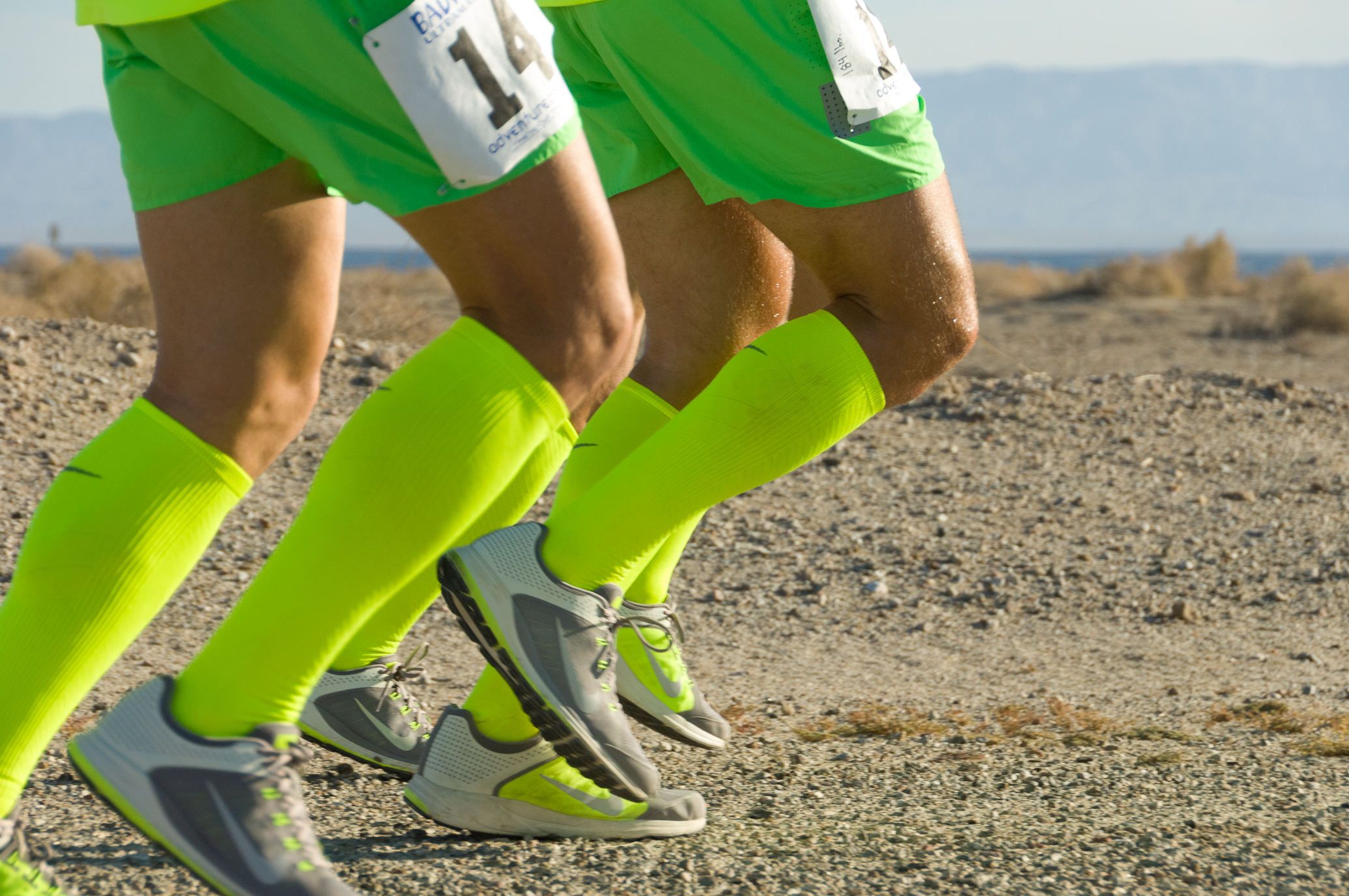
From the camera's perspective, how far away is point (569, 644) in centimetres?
157

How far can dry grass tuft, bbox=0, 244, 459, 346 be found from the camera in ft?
28.8

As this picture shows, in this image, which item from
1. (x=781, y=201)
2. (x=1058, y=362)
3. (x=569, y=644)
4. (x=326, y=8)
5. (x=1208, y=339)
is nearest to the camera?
(x=326, y=8)

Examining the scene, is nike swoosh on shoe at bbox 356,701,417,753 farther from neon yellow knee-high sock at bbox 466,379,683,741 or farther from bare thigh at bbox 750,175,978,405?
bare thigh at bbox 750,175,978,405

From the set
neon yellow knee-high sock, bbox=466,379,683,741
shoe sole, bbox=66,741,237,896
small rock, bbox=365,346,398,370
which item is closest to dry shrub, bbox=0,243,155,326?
small rock, bbox=365,346,398,370

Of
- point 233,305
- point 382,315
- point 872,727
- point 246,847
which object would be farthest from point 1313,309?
point 246,847

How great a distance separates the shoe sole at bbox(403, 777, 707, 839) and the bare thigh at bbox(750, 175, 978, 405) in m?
0.72

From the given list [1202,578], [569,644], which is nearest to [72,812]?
[569,644]

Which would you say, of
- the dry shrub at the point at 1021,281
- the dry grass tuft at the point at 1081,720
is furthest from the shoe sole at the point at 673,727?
the dry shrub at the point at 1021,281

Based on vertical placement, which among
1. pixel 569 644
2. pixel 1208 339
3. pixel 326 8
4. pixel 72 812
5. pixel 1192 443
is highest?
pixel 326 8

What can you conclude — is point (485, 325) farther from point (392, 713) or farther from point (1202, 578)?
point (1202, 578)

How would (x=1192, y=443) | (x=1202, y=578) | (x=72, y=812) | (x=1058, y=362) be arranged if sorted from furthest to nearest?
(x=1058, y=362), (x=1192, y=443), (x=1202, y=578), (x=72, y=812)

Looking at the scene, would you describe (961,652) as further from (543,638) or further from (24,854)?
(24,854)

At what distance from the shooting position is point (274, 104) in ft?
4.27

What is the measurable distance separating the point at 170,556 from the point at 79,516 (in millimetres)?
105
